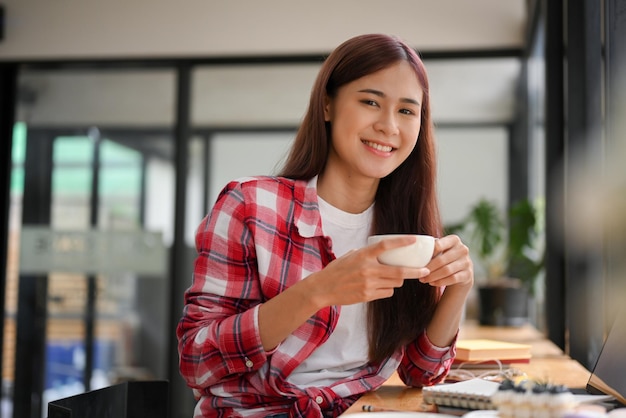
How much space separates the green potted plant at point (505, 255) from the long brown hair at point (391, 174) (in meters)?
1.93

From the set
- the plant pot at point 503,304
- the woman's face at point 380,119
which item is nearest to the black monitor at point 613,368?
the woman's face at point 380,119

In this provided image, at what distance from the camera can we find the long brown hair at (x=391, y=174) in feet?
4.86

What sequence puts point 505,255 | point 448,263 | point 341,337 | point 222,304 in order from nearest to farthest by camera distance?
point 448,263, point 222,304, point 341,337, point 505,255

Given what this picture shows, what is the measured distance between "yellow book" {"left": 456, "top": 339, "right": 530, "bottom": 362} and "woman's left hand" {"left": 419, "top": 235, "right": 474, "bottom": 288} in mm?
463

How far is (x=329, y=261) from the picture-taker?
1452 millimetres

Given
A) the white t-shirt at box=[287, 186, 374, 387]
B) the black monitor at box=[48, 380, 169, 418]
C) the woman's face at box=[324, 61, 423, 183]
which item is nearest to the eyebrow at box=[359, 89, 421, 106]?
the woman's face at box=[324, 61, 423, 183]

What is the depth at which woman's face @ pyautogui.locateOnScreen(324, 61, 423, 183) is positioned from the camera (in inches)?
57.9

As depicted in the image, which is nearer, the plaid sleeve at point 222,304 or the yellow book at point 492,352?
the plaid sleeve at point 222,304

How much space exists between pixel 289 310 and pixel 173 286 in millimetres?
3066

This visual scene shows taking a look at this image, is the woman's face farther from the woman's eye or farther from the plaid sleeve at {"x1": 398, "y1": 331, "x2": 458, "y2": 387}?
the plaid sleeve at {"x1": 398, "y1": 331, "x2": 458, "y2": 387}

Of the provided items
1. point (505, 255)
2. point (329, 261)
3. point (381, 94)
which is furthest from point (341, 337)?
point (505, 255)

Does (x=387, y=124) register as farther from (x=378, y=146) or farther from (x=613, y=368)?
(x=613, y=368)

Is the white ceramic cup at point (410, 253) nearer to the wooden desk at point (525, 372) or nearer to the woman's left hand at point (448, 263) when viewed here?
the woman's left hand at point (448, 263)

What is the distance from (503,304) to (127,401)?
2450mm
